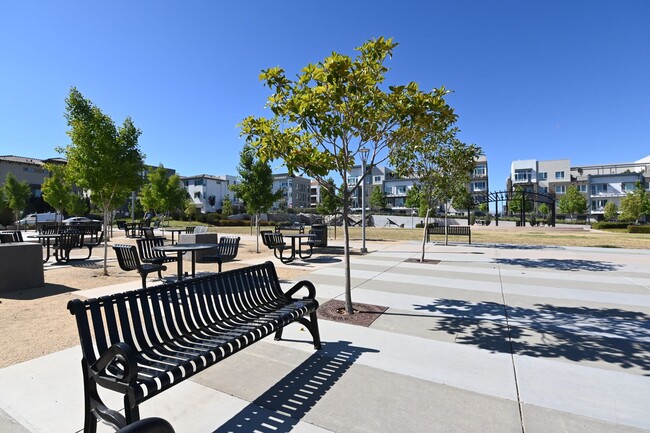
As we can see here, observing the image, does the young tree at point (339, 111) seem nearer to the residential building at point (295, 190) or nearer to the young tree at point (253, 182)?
the young tree at point (253, 182)

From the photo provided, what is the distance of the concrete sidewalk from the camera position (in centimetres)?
282

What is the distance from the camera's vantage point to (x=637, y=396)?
3195mm

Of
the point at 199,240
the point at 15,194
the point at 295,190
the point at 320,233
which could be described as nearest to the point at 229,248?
the point at 199,240

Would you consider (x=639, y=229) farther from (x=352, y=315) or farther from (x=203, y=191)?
(x=203, y=191)

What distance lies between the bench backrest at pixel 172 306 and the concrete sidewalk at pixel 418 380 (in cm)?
59

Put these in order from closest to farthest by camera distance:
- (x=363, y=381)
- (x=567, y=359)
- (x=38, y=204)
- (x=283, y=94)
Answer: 1. (x=363, y=381)
2. (x=567, y=359)
3. (x=283, y=94)
4. (x=38, y=204)

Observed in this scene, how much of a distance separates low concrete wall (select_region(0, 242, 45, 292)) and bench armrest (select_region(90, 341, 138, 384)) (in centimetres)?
724

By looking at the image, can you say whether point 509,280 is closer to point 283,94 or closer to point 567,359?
point 567,359

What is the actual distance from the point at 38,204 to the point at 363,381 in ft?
215

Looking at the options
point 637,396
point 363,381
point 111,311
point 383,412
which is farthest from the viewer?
point 363,381

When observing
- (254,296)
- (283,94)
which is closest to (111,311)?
(254,296)

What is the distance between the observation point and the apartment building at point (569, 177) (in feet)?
255

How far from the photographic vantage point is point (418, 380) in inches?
138

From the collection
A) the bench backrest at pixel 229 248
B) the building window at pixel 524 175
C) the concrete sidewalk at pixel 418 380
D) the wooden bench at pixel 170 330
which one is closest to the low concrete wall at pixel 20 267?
the bench backrest at pixel 229 248
